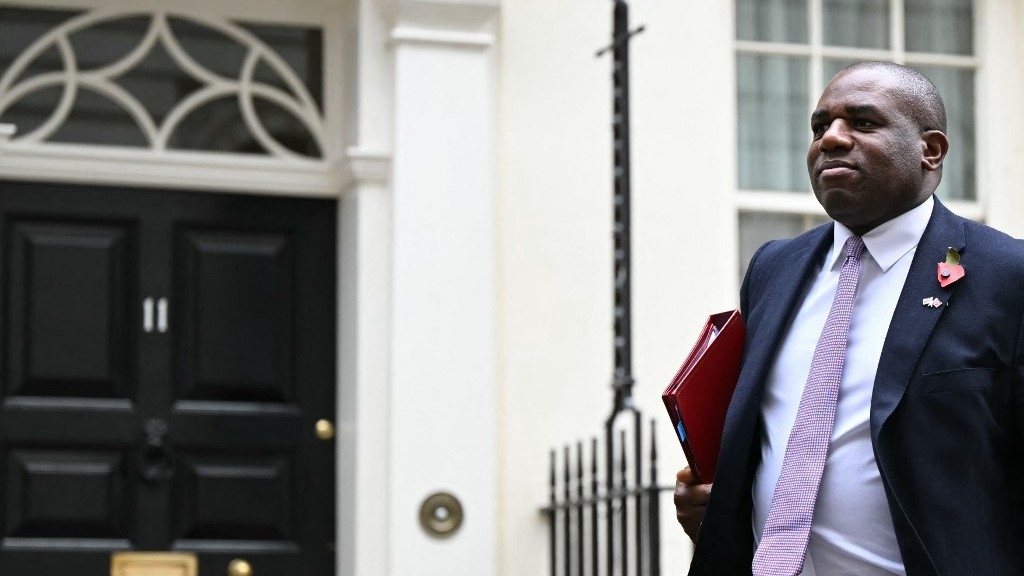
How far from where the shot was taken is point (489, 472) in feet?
21.0

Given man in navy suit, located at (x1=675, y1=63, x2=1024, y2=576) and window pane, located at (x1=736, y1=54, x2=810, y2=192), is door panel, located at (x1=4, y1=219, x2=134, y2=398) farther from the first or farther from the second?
man in navy suit, located at (x1=675, y1=63, x2=1024, y2=576)

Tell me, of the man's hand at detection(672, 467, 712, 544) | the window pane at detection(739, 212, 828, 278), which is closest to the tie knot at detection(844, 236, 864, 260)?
the man's hand at detection(672, 467, 712, 544)

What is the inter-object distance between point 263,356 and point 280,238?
46 cm

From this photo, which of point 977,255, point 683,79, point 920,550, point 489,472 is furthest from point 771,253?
point 683,79

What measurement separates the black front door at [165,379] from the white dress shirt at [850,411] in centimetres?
402

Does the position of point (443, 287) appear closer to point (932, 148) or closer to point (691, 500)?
point (691, 500)

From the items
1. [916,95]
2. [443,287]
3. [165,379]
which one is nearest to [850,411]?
[916,95]

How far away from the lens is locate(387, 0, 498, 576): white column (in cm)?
636

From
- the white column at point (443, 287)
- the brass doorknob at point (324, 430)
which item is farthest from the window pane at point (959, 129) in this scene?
the brass doorknob at point (324, 430)

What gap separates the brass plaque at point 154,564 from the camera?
21.6ft

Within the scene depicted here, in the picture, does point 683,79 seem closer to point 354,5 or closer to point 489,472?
point 354,5

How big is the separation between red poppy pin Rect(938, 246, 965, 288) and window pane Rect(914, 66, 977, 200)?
4.66 meters

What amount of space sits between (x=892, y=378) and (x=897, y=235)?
0.88 feet

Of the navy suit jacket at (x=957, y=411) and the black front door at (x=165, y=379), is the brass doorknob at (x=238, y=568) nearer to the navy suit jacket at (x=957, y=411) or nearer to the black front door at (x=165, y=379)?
the black front door at (x=165, y=379)
